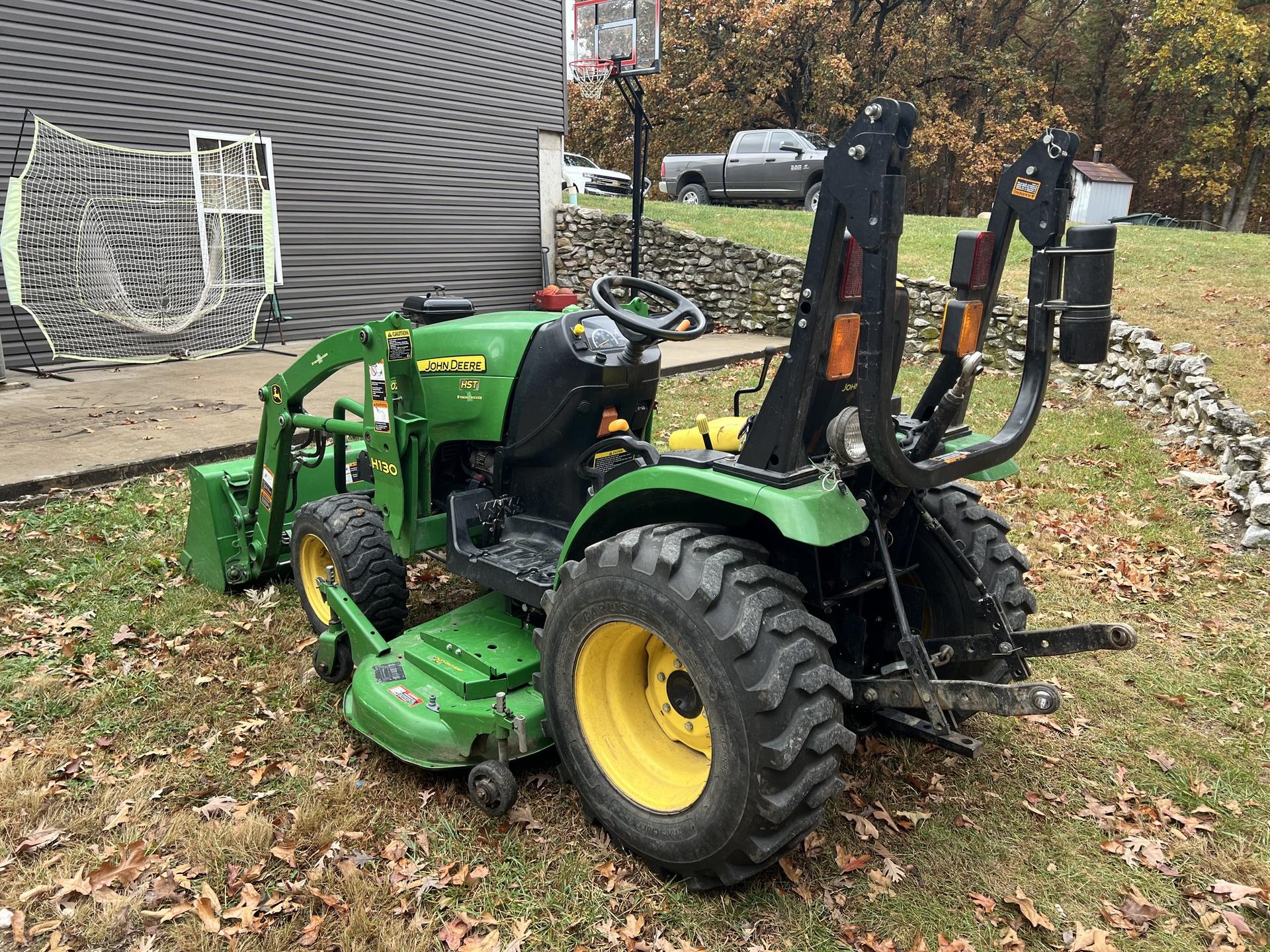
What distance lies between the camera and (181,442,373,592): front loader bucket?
438 cm

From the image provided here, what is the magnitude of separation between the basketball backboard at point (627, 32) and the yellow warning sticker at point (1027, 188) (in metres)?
6.21

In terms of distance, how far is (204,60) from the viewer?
32.8 ft

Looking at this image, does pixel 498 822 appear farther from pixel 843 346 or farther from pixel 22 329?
pixel 22 329

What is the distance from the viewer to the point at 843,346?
2.50m

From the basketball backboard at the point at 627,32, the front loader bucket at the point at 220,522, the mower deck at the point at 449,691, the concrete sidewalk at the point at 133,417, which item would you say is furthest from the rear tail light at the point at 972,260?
the basketball backboard at the point at 627,32

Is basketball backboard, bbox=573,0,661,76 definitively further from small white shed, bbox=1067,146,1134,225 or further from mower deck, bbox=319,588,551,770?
small white shed, bbox=1067,146,1134,225

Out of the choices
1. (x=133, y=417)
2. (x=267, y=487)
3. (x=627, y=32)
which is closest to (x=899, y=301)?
(x=267, y=487)

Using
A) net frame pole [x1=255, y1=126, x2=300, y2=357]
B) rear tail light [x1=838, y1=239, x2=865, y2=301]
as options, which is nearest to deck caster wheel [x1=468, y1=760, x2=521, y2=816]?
rear tail light [x1=838, y1=239, x2=865, y2=301]

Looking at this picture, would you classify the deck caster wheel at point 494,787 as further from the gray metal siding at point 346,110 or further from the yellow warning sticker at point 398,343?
the gray metal siding at point 346,110

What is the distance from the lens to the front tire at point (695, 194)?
19.9m

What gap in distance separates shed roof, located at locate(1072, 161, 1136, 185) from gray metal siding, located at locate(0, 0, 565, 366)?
1978 cm

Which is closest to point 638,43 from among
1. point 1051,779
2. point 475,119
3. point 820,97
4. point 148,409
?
point 475,119

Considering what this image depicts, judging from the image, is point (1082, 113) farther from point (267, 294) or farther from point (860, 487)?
point (860, 487)

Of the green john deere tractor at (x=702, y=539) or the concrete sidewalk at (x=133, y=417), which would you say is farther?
the concrete sidewalk at (x=133, y=417)
